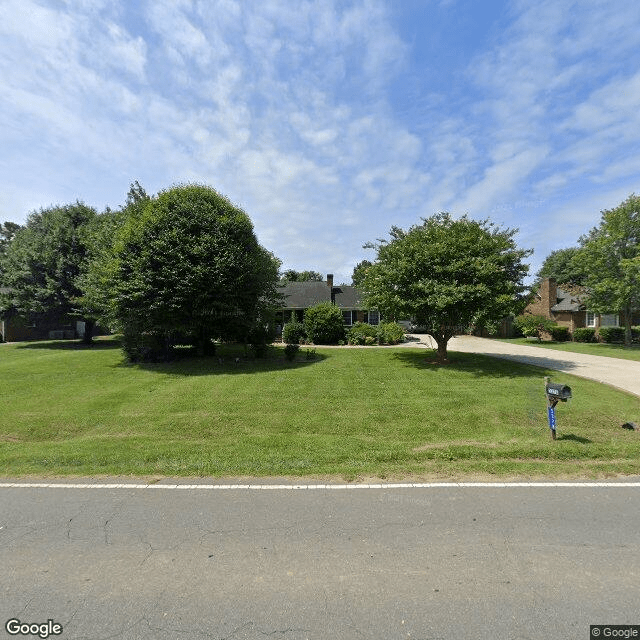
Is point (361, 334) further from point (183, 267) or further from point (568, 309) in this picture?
point (568, 309)

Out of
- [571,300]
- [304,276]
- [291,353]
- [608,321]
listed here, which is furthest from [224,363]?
[304,276]

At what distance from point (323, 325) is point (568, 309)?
25.1 meters

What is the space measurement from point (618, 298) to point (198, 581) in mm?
31459

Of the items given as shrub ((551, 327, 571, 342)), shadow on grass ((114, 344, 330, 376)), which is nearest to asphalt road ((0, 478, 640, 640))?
shadow on grass ((114, 344, 330, 376))

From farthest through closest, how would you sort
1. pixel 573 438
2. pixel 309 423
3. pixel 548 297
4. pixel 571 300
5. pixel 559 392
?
pixel 548 297, pixel 571 300, pixel 309 423, pixel 573 438, pixel 559 392

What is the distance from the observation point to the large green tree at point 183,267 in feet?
47.9

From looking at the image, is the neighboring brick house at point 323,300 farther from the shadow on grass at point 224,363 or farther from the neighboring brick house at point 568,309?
the neighboring brick house at point 568,309

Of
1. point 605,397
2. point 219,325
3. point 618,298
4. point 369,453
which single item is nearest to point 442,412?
point 369,453

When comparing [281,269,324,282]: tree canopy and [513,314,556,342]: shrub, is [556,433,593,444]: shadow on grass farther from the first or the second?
[281,269,324,282]: tree canopy

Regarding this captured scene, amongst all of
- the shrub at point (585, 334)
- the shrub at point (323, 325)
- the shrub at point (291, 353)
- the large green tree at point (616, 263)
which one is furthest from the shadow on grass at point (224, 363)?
the shrub at point (585, 334)

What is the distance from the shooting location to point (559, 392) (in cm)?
635

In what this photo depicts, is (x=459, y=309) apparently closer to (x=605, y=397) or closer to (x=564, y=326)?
(x=605, y=397)

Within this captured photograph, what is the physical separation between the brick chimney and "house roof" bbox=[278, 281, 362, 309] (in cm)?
1953

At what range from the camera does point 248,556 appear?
3387 millimetres
